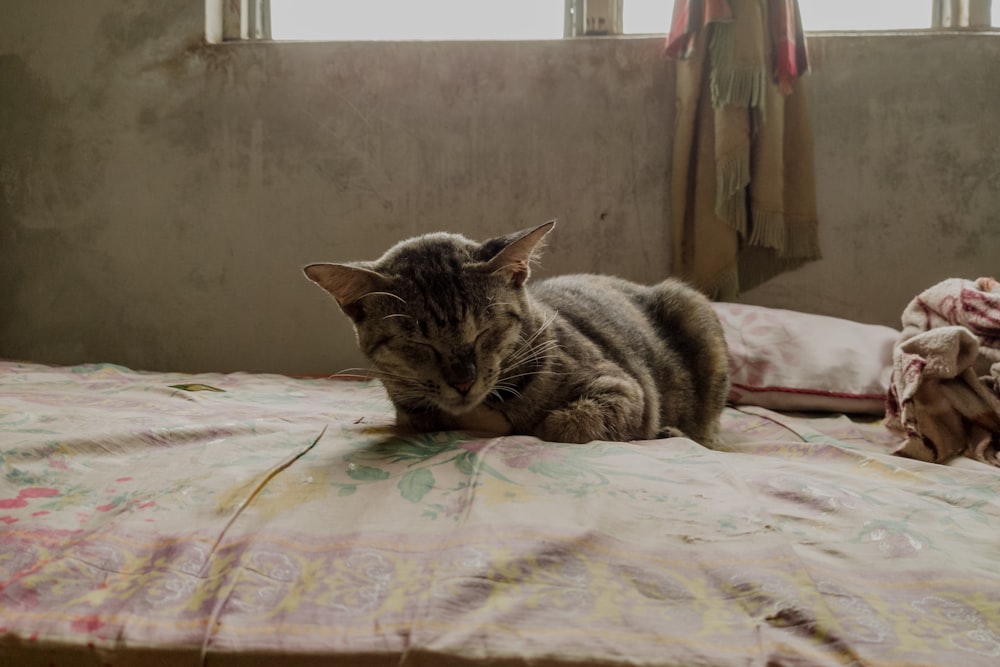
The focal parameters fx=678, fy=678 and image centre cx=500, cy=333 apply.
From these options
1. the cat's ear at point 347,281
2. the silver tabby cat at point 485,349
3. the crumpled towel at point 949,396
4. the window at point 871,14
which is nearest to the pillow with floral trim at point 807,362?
the crumpled towel at point 949,396

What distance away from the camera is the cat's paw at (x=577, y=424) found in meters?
1.51

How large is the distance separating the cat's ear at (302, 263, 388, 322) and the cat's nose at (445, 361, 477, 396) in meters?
0.24

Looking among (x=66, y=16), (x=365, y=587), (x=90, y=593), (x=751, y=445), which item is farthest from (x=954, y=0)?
(x=66, y=16)

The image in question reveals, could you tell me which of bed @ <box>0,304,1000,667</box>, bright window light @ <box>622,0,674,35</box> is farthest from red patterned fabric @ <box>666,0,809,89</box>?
bed @ <box>0,304,1000,667</box>

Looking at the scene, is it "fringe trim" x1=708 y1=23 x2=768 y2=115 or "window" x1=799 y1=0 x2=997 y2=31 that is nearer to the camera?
"fringe trim" x1=708 y1=23 x2=768 y2=115

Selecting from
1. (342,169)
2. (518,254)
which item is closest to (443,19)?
(342,169)

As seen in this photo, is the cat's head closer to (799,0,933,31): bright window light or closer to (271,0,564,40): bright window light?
(271,0,564,40): bright window light

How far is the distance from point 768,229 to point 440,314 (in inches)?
79.4

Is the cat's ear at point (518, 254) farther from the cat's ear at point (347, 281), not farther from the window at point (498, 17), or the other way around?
the window at point (498, 17)

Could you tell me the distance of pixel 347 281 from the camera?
1.46 meters

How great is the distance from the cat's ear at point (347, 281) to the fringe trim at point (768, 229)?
6.62 ft

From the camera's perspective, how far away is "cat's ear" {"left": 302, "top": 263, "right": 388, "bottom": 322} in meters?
1.40

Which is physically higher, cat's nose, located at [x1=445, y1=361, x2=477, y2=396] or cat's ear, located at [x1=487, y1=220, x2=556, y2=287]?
cat's ear, located at [x1=487, y1=220, x2=556, y2=287]

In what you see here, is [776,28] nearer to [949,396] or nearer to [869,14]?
[869,14]
